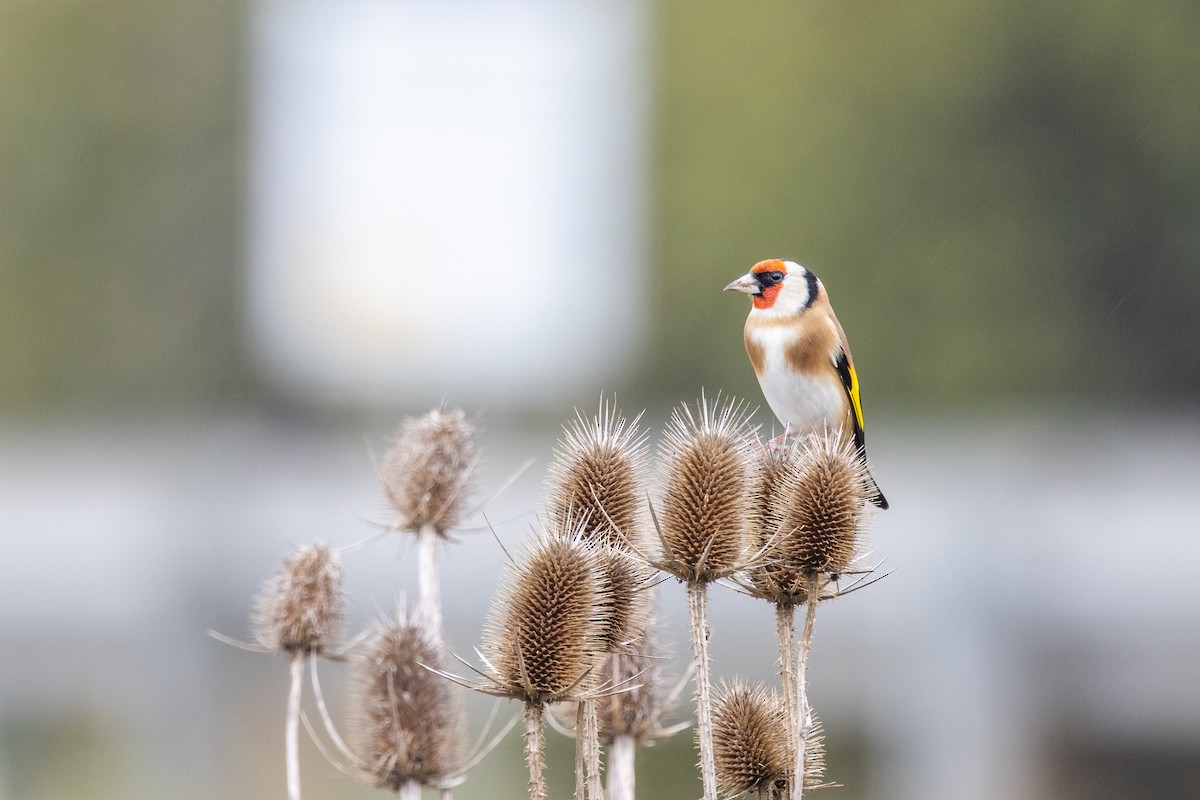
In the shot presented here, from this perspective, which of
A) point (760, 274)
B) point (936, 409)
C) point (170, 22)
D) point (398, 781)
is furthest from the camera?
point (170, 22)

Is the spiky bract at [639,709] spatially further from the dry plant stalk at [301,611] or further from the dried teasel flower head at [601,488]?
the dry plant stalk at [301,611]

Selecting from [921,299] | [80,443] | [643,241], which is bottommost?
[80,443]

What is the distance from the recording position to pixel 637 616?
89.1 inches

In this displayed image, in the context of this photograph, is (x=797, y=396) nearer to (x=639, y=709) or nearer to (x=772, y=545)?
(x=639, y=709)

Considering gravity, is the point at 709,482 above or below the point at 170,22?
below

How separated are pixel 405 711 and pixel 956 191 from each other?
56.7 ft

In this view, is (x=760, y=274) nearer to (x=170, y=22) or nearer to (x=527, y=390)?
(x=527, y=390)

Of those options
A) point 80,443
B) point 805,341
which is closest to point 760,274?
point 805,341

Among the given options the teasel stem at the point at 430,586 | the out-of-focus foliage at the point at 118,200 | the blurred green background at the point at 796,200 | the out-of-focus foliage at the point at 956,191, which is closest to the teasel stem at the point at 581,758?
the teasel stem at the point at 430,586

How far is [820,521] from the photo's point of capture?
90.2 inches

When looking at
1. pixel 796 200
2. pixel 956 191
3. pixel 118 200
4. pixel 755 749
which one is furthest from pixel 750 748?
pixel 118 200

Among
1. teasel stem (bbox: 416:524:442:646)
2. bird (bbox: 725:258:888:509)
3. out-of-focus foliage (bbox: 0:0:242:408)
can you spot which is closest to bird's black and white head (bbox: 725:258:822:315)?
bird (bbox: 725:258:888:509)

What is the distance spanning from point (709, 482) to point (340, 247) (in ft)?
60.9

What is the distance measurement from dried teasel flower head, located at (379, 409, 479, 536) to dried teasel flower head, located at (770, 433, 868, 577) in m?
0.64
